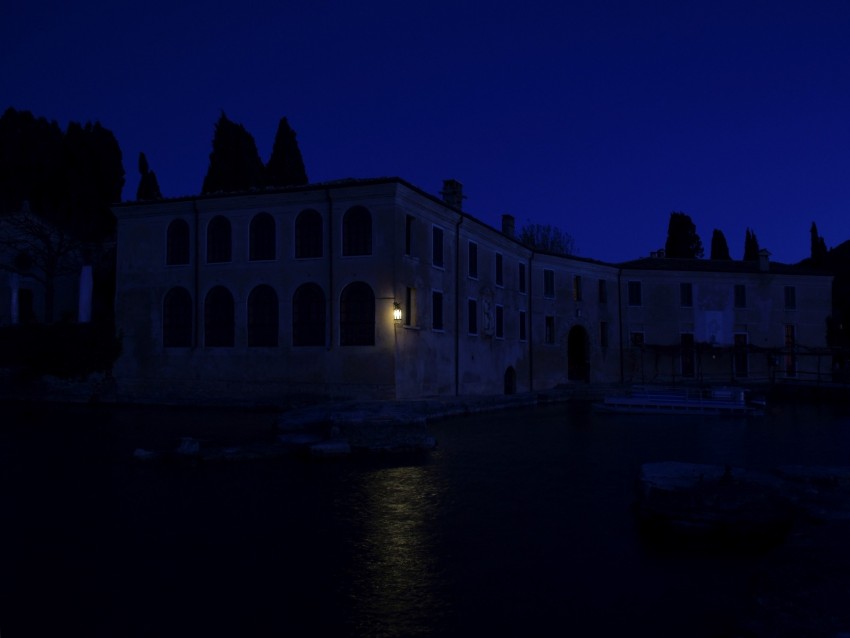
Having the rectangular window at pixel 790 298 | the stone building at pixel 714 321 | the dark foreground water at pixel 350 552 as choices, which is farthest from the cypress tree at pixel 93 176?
the rectangular window at pixel 790 298

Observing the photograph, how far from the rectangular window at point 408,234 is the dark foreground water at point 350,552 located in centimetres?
1132

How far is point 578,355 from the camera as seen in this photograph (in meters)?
40.8

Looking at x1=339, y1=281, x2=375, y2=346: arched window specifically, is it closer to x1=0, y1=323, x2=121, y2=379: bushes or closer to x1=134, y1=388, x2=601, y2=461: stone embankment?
x1=134, y1=388, x2=601, y2=461: stone embankment

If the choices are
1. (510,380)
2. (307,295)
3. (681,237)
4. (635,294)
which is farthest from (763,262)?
(307,295)

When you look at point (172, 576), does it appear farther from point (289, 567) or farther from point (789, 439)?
point (789, 439)

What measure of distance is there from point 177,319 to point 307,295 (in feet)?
17.6

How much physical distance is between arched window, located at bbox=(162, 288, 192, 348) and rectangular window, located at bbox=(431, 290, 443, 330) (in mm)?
8550

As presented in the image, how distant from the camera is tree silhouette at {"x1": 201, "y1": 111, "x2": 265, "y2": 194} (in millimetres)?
40000

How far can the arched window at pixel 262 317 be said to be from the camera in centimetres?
2492

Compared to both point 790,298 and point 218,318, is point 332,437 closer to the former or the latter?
point 218,318

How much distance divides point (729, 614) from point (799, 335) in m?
41.9

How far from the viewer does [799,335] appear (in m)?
42.8

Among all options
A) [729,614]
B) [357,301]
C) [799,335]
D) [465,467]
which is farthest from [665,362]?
[729,614]

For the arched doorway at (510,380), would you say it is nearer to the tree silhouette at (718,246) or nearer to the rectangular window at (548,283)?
the rectangular window at (548,283)
